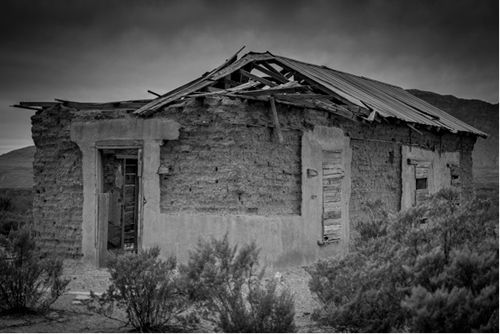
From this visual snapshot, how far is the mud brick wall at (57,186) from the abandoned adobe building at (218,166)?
19 millimetres

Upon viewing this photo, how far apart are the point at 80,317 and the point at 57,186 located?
152 inches

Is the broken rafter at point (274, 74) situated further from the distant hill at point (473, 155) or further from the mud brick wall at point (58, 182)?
the distant hill at point (473, 155)

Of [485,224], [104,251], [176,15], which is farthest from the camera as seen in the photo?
[104,251]

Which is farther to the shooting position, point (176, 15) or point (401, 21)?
point (176, 15)

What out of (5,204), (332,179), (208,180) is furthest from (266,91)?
(5,204)

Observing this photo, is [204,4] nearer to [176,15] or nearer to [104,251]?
[176,15]

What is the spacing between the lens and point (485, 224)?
5.31 metres

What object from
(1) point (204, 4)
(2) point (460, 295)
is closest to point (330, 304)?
(2) point (460, 295)

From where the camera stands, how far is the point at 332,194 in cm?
955

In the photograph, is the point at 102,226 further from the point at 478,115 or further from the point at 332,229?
the point at 478,115

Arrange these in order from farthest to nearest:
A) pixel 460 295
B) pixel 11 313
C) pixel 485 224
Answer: pixel 11 313
pixel 485 224
pixel 460 295

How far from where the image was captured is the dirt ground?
5.52 meters

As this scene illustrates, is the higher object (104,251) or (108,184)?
(108,184)

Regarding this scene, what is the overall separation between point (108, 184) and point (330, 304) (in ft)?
19.0
